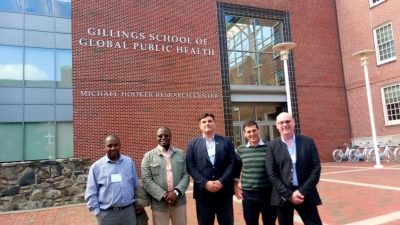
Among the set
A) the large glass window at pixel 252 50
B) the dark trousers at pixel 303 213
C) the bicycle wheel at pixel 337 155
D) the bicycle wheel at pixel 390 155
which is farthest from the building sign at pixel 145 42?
the dark trousers at pixel 303 213

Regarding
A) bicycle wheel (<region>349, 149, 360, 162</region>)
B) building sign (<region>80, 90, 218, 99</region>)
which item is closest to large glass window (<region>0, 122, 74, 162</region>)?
building sign (<region>80, 90, 218, 99</region>)

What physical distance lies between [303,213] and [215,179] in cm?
100

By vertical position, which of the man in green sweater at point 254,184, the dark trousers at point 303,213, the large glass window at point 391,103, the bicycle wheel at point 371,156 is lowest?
the bicycle wheel at point 371,156

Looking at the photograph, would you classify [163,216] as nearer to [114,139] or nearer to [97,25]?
[114,139]

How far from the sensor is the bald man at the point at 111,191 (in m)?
3.62

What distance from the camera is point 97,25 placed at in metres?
13.7

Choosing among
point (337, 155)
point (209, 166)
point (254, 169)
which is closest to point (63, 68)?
point (337, 155)

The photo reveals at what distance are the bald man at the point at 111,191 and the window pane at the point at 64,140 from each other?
48.7 feet

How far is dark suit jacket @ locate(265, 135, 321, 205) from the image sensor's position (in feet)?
11.6

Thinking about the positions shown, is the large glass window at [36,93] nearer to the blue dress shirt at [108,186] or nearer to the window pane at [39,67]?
the window pane at [39,67]

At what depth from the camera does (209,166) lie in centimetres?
392

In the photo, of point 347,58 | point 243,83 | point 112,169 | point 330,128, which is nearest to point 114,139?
point 112,169

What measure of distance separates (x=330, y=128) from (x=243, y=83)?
5.42m

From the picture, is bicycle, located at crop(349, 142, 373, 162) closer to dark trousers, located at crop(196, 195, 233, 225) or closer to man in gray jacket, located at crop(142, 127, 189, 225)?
dark trousers, located at crop(196, 195, 233, 225)
